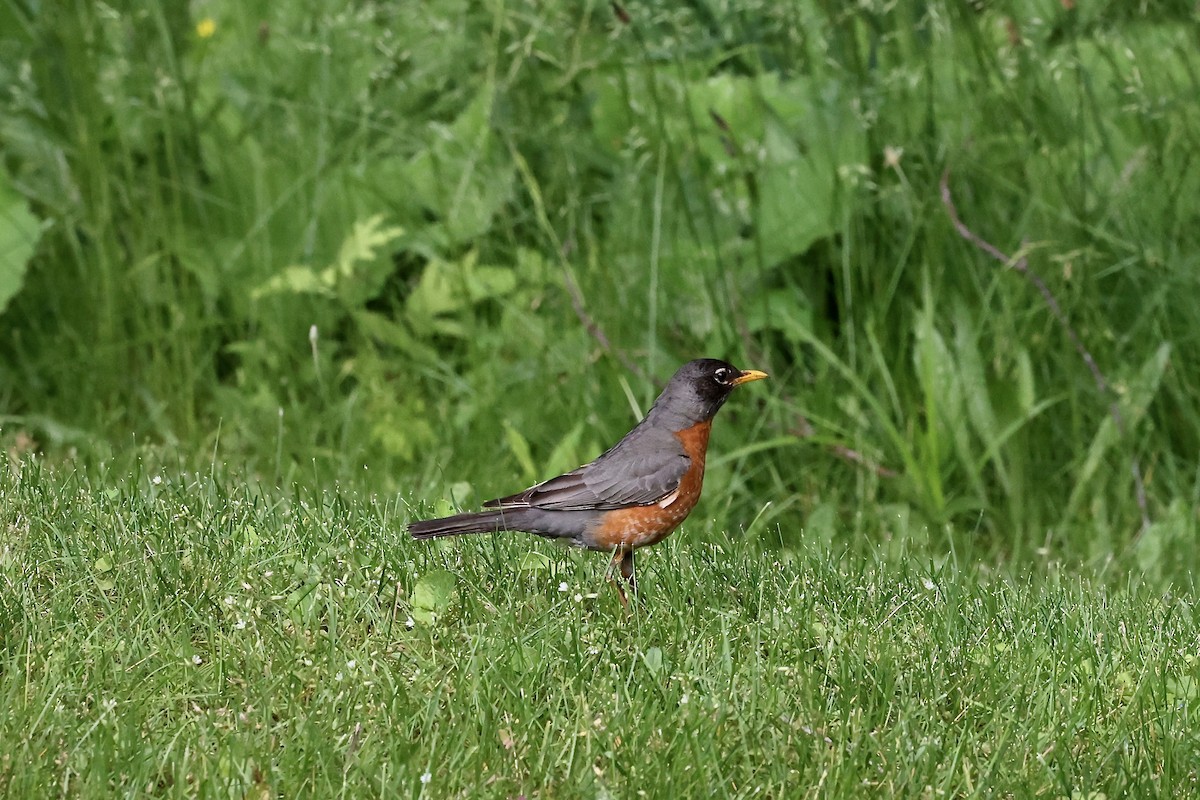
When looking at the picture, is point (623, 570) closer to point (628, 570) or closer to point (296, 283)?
point (628, 570)

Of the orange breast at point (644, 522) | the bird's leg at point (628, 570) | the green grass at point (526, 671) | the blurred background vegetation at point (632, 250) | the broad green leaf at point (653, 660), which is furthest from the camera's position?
the blurred background vegetation at point (632, 250)

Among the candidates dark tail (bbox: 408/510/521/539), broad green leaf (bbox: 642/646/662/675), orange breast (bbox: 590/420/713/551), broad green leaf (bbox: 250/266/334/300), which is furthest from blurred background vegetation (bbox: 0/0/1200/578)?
broad green leaf (bbox: 642/646/662/675)

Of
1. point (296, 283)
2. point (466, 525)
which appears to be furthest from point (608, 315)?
point (466, 525)

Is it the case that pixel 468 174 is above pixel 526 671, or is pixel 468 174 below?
above

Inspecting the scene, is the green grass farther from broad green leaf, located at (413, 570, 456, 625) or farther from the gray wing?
the gray wing

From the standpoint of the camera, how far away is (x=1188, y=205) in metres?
6.50

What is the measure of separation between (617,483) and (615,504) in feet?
0.27

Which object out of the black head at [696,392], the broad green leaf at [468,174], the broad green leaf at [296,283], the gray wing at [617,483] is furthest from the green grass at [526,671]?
the broad green leaf at [468,174]

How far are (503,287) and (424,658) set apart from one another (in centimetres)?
362

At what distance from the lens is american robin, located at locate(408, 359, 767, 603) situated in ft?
14.2

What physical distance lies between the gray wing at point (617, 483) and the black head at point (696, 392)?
148mm

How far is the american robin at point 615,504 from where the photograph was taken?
4340mm

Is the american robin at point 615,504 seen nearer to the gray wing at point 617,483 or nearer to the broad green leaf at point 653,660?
the gray wing at point 617,483

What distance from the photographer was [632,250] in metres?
6.85
